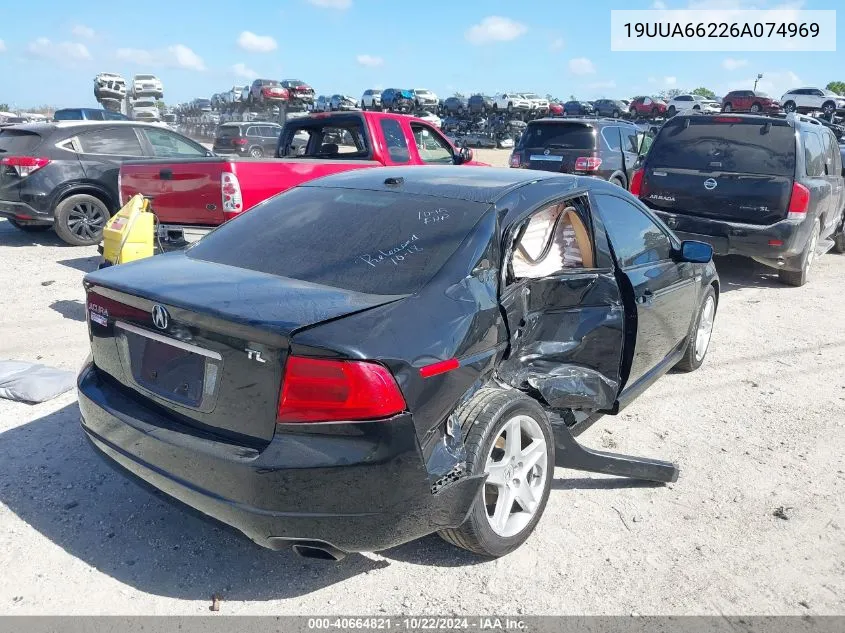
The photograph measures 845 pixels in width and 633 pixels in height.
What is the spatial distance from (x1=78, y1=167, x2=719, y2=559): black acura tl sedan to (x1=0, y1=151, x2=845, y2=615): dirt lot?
0.72ft

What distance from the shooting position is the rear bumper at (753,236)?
7559mm

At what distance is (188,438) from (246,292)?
1.93 feet

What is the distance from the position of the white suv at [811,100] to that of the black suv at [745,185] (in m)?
36.0

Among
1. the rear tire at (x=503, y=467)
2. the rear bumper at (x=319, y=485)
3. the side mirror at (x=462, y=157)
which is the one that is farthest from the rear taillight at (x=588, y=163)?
the rear bumper at (x=319, y=485)

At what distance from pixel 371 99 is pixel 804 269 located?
44583 mm

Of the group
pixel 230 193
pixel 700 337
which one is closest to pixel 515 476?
pixel 700 337

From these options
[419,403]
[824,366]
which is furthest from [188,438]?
[824,366]

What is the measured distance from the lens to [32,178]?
9016 mm

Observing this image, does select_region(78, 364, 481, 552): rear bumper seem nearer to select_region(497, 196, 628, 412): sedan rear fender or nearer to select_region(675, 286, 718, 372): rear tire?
select_region(497, 196, 628, 412): sedan rear fender

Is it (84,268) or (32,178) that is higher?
(32,178)

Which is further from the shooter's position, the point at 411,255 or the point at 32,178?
the point at 32,178

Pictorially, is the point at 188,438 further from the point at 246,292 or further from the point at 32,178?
the point at 32,178

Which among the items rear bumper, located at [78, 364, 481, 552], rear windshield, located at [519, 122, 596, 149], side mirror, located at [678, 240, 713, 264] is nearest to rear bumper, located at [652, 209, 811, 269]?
side mirror, located at [678, 240, 713, 264]

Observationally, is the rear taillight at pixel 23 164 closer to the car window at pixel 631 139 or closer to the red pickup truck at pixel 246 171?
the red pickup truck at pixel 246 171
